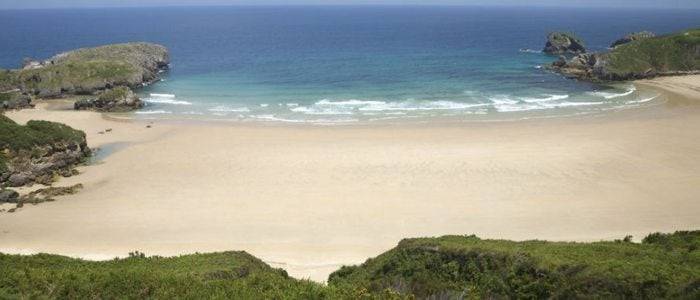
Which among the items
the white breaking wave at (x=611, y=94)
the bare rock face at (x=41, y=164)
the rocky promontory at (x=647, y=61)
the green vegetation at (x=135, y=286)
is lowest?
the bare rock face at (x=41, y=164)

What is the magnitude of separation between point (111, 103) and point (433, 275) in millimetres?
48991

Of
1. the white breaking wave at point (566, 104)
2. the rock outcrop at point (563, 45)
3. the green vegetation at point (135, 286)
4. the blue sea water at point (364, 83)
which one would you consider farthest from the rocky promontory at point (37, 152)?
the rock outcrop at point (563, 45)

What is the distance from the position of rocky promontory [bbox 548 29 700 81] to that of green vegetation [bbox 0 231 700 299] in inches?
2308

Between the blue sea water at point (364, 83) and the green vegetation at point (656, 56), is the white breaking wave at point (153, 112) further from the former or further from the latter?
the green vegetation at point (656, 56)

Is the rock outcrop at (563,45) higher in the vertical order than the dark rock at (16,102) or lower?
higher

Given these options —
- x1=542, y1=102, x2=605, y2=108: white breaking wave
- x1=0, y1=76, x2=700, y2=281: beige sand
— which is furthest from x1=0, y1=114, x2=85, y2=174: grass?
x1=542, y1=102, x2=605, y2=108: white breaking wave

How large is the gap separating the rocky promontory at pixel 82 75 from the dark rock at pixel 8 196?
3366 centimetres

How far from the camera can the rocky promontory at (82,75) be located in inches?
2395

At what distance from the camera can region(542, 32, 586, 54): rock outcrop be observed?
319 feet

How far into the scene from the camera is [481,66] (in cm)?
7806

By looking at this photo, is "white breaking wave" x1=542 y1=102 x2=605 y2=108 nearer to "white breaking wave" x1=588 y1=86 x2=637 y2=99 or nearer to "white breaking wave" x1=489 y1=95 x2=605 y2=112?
"white breaking wave" x1=489 y1=95 x2=605 y2=112

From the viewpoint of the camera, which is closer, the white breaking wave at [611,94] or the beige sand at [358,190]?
the beige sand at [358,190]

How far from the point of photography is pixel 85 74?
64.2m

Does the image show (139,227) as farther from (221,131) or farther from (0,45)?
(0,45)
